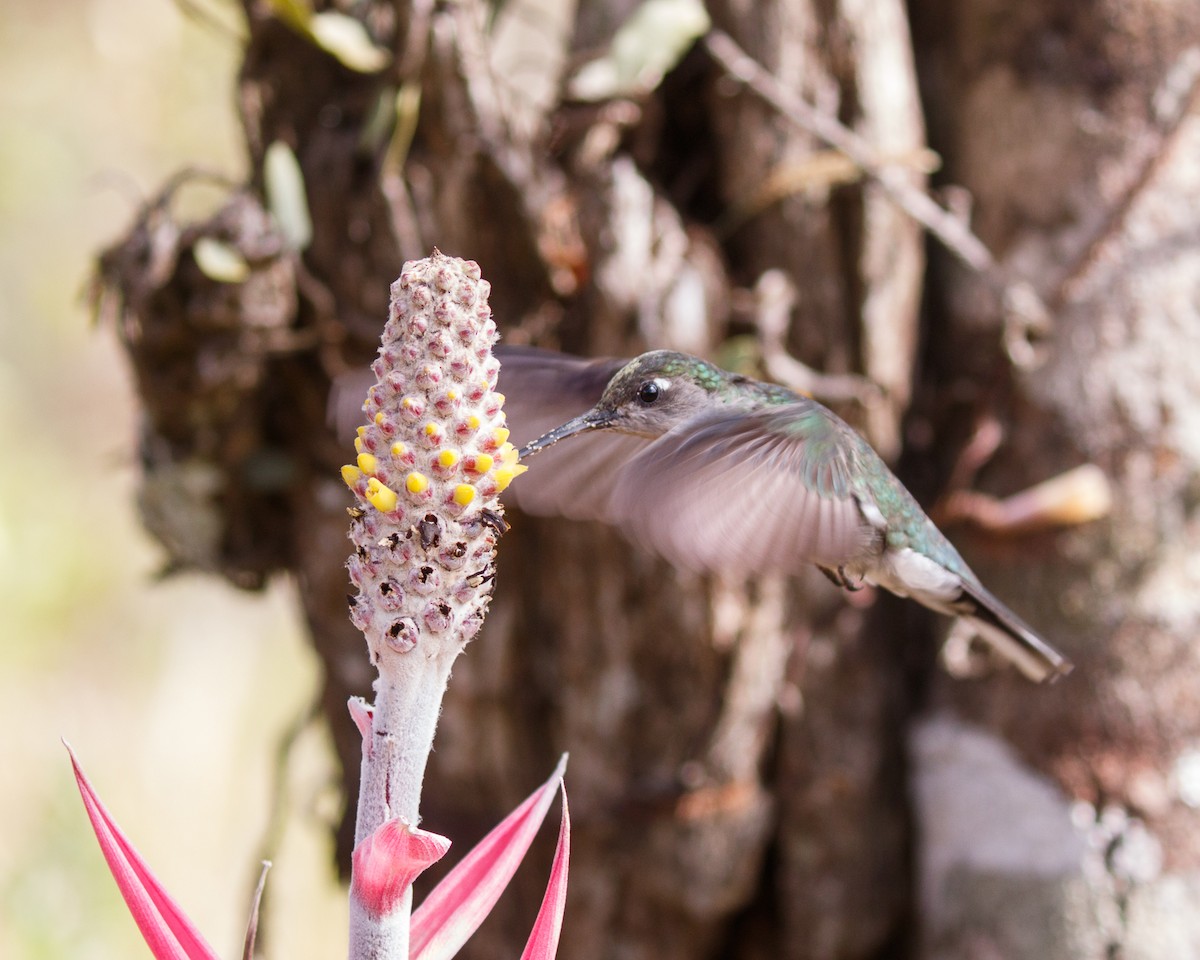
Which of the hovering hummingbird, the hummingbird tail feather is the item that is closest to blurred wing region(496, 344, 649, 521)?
the hovering hummingbird

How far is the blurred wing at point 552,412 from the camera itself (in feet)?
3.05

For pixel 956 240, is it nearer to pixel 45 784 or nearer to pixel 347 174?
pixel 347 174

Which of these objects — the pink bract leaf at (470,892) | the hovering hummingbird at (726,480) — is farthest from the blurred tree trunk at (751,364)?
the pink bract leaf at (470,892)

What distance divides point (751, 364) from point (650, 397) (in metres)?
0.53

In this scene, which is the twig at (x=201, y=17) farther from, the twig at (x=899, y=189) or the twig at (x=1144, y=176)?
the twig at (x=1144, y=176)

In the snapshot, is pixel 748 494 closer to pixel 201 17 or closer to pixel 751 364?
pixel 751 364

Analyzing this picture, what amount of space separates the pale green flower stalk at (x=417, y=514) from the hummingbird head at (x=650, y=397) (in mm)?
307

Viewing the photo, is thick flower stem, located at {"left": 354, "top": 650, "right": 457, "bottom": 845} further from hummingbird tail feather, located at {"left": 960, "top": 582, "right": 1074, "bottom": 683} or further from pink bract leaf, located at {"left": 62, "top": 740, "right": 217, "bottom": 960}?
hummingbird tail feather, located at {"left": 960, "top": 582, "right": 1074, "bottom": 683}

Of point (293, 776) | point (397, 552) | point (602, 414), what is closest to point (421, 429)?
point (397, 552)

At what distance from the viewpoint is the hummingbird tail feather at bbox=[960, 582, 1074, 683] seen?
1.02 m

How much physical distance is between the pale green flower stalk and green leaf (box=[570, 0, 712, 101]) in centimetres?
94

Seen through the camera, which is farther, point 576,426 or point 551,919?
point 576,426

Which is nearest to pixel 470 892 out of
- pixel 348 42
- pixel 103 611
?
pixel 348 42

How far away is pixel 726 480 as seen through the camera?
84cm
